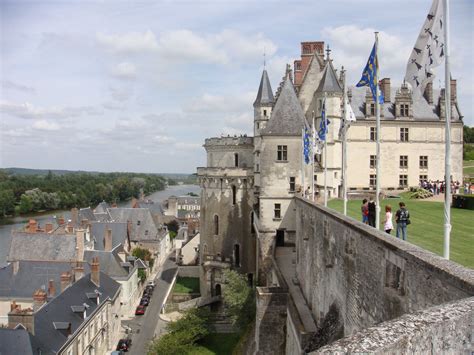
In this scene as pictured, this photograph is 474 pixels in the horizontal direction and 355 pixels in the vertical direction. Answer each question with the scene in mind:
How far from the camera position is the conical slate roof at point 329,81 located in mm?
29766

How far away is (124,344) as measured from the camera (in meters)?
29.6

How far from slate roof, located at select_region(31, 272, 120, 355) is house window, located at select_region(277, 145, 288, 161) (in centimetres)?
1388

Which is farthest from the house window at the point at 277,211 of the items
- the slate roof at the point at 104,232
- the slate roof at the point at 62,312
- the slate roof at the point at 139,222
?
the slate roof at the point at 139,222

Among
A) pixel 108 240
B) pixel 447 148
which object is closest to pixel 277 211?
pixel 108 240

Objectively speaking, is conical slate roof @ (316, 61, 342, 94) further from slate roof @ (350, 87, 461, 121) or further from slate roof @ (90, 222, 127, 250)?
slate roof @ (90, 222, 127, 250)

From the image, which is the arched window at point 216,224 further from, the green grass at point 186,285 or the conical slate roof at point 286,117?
the conical slate roof at point 286,117

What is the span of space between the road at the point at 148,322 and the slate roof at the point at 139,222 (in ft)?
24.3

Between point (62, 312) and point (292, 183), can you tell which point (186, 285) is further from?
point (292, 183)

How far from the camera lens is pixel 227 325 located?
31.3 m

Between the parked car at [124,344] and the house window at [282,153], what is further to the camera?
the parked car at [124,344]

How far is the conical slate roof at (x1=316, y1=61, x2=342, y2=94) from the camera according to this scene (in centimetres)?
2977

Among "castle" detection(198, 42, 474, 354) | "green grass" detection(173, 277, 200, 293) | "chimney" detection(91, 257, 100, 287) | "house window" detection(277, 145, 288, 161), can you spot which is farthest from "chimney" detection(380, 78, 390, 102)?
"chimney" detection(91, 257, 100, 287)

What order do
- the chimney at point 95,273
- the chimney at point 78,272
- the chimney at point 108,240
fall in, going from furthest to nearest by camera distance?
the chimney at point 108,240, the chimney at point 95,273, the chimney at point 78,272

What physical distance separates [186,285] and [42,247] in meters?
13.2
